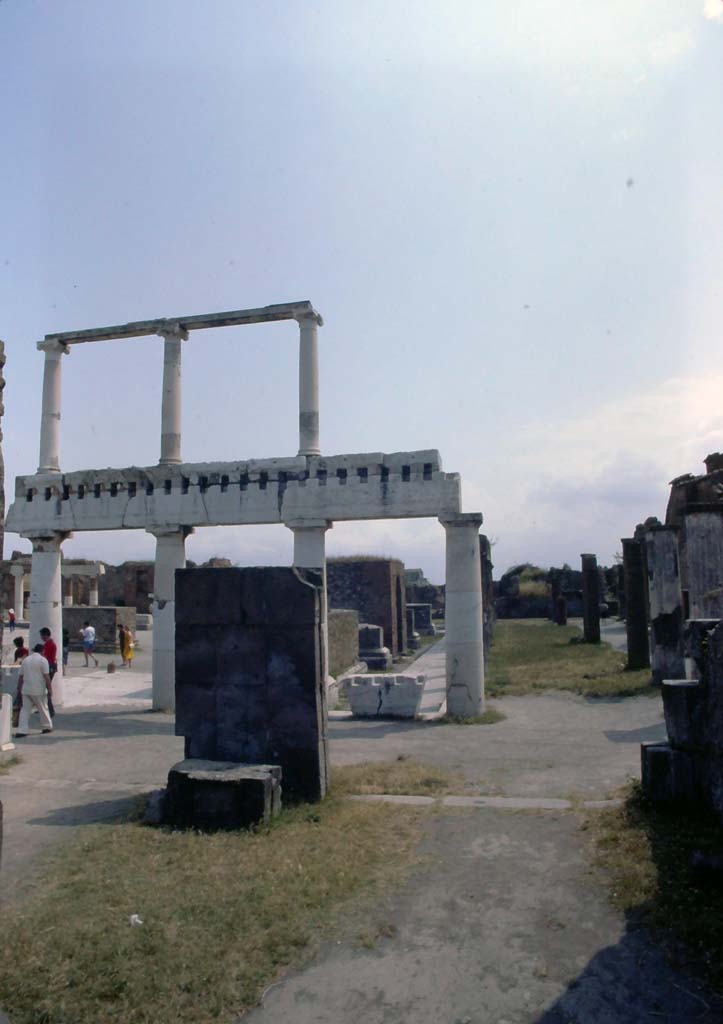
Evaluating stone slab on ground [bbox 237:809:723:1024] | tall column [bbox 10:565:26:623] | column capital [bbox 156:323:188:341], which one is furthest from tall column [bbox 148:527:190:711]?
tall column [bbox 10:565:26:623]

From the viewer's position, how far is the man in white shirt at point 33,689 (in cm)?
1080

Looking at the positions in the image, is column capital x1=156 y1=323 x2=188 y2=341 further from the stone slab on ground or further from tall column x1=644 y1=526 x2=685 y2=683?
the stone slab on ground

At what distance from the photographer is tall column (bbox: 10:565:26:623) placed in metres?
31.2

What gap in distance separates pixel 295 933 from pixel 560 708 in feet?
30.5

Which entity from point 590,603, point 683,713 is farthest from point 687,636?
point 590,603

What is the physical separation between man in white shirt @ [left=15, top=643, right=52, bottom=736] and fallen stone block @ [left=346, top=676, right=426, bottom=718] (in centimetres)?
472

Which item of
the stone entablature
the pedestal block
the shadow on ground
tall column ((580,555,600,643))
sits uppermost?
the stone entablature

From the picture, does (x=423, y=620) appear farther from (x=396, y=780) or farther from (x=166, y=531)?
(x=396, y=780)

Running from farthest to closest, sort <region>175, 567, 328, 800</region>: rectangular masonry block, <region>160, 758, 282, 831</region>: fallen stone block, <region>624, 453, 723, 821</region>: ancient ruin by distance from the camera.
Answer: <region>175, 567, 328, 800</region>: rectangular masonry block, <region>160, 758, 282, 831</region>: fallen stone block, <region>624, 453, 723, 821</region>: ancient ruin

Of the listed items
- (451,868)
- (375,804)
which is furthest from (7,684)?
(451,868)

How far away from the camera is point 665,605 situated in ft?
47.8

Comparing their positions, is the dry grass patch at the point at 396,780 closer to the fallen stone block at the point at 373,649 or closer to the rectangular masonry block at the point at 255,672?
the rectangular masonry block at the point at 255,672

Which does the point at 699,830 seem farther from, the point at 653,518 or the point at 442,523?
the point at 653,518

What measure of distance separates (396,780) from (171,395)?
8.85m
